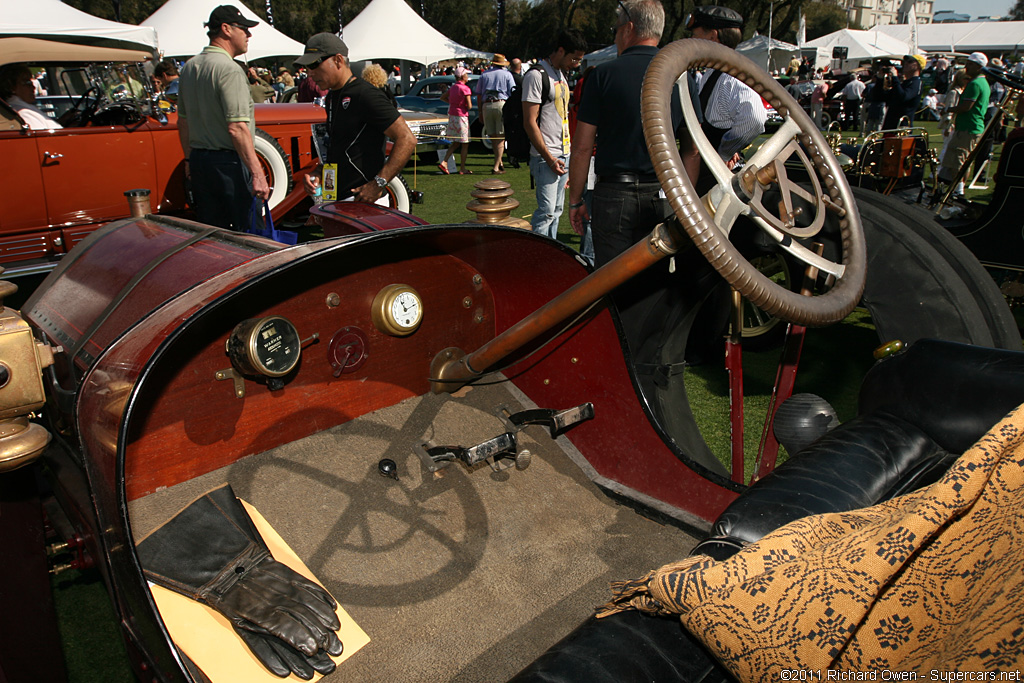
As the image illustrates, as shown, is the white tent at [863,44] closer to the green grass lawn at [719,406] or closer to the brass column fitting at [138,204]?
the green grass lawn at [719,406]

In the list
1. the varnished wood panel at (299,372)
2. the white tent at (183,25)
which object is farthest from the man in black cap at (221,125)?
the white tent at (183,25)

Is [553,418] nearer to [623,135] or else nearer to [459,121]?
[623,135]

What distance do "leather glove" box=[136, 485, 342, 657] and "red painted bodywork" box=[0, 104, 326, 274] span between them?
15.4 feet

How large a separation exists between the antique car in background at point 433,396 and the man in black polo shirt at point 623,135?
1.23ft

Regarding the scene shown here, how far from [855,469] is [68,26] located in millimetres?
9530

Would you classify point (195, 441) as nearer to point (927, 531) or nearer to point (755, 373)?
point (927, 531)

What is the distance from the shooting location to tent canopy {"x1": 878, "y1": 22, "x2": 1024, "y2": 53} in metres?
29.6

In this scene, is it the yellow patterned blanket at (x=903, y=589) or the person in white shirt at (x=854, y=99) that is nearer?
the yellow patterned blanket at (x=903, y=589)

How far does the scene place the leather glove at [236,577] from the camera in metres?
1.84

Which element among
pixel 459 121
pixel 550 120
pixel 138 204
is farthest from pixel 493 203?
pixel 459 121

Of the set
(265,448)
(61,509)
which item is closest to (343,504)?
(265,448)

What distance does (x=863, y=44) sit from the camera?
90.5 feet

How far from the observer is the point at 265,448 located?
7.58 feet

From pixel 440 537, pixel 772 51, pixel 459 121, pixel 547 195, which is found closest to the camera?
pixel 440 537
